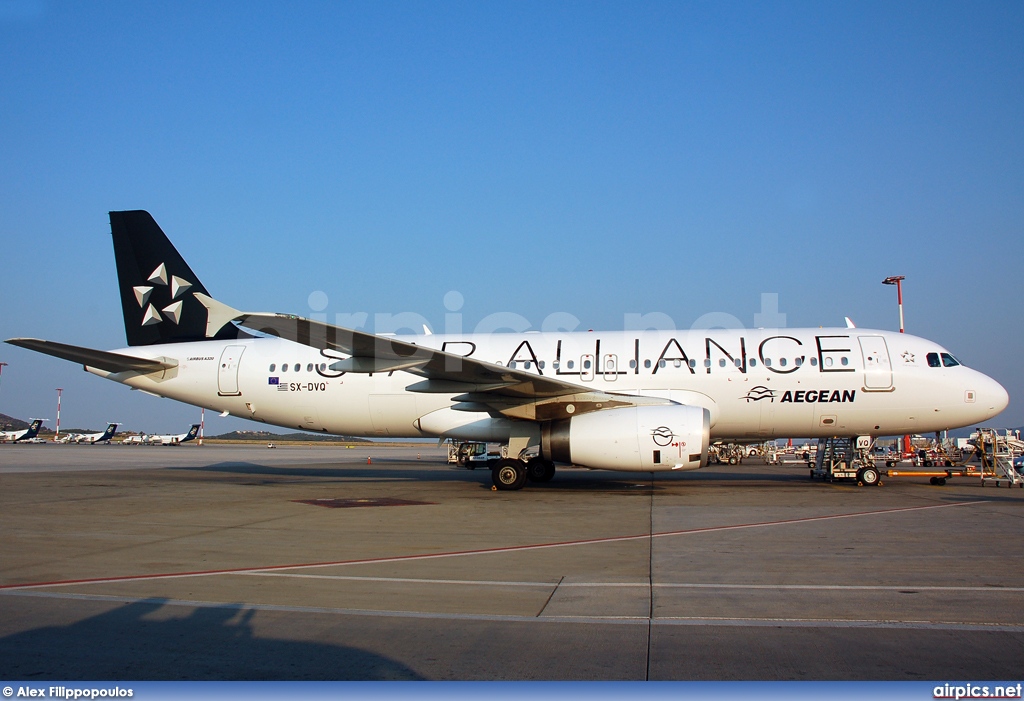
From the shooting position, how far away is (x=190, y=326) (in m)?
19.8

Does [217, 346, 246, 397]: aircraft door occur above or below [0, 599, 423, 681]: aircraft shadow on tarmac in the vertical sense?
above

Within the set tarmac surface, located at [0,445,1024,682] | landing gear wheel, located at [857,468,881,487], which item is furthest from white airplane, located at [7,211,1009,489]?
tarmac surface, located at [0,445,1024,682]

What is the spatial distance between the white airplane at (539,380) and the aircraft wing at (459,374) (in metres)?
0.04

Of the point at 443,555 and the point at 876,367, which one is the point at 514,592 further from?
the point at 876,367

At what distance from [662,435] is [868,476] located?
686cm

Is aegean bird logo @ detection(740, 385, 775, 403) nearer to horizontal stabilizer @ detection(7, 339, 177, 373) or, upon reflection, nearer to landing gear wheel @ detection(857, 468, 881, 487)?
landing gear wheel @ detection(857, 468, 881, 487)

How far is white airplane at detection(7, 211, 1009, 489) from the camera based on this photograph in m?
14.5

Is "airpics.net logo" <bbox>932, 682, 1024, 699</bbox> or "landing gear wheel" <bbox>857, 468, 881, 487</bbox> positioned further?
"landing gear wheel" <bbox>857, 468, 881, 487</bbox>

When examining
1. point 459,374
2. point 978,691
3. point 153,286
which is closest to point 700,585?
point 978,691

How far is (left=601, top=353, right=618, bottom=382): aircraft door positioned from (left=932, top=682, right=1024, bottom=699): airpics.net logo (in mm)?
14646

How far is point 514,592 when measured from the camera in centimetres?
612

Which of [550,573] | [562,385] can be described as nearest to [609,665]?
[550,573]

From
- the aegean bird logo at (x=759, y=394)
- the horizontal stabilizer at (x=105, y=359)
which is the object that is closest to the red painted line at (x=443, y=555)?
the aegean bird logo at (x=759, y=394)

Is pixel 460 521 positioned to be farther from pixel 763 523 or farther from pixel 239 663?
pixel 239 663
